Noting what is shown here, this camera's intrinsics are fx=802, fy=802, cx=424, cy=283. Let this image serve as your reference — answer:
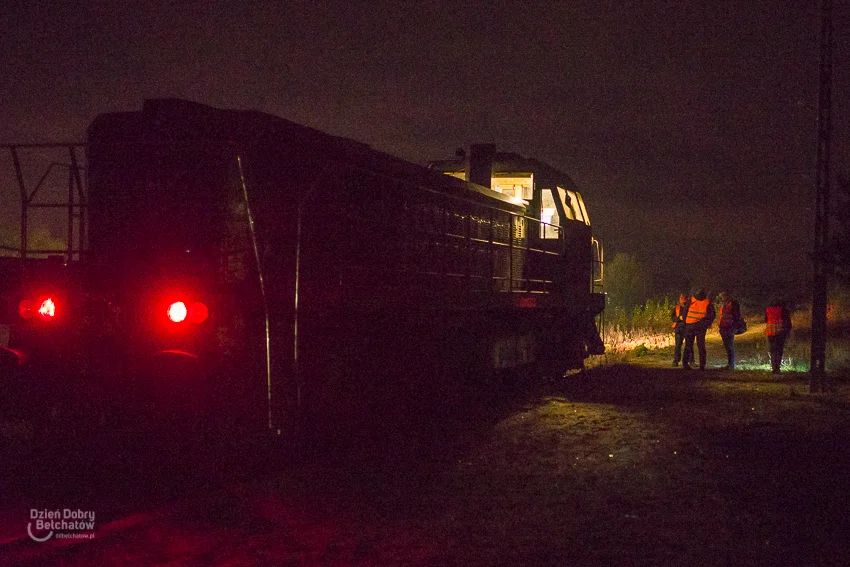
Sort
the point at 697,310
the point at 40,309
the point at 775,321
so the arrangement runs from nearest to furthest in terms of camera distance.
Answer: the point at 40,309 < the point at 775,321 < the point at 697,310

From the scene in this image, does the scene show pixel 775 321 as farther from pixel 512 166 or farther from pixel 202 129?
pixel 202 129

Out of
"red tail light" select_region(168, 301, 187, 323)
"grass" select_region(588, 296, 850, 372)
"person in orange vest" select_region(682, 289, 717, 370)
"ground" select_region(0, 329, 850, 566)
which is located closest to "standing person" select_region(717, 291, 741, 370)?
"person in orange vest" select_region(682, 289, 717, 370)

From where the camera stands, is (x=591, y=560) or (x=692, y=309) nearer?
(x=591, y=560)

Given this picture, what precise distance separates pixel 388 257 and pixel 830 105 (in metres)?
8.28

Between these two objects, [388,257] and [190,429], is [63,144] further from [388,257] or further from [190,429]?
[388,257]

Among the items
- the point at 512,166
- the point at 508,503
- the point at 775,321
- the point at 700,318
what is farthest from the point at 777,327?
the point at 508,503

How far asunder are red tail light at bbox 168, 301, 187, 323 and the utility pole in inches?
406

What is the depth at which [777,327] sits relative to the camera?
15.7 m

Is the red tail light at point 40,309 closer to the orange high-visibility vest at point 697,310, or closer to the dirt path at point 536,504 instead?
the dirt path at point 536,504

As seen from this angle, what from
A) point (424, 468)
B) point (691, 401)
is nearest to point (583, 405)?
point (691, 401)

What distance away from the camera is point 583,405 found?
10727mm

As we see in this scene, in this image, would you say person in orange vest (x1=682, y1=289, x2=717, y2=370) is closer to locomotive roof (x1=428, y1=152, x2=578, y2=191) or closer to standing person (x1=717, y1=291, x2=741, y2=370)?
standing person (x1=717, y1=291, x2=741, y2=370)

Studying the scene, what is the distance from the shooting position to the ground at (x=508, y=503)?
483 centimetres

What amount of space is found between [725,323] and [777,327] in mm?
996
